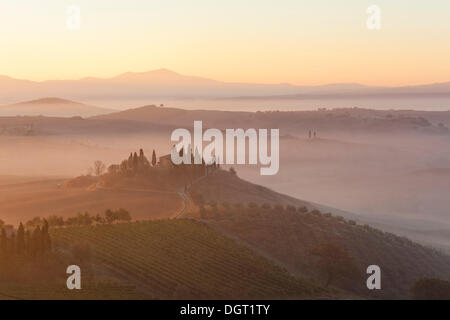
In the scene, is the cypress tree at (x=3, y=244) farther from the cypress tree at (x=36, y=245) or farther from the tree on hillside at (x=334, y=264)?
the tree on hillside at (x=334, y=264)

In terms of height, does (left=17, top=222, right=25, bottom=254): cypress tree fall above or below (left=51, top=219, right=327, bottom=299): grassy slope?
above

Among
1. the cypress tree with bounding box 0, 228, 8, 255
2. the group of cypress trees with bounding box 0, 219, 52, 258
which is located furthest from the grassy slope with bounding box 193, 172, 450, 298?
the cypress tree with bounding box 0, 228, 8, 255

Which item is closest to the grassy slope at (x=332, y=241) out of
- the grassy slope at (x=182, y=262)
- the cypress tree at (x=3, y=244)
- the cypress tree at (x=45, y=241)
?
the grassy slope at (x=182, y=262)

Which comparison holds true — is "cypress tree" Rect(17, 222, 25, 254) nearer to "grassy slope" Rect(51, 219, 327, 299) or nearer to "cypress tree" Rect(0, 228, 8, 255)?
"cypress tree" Rect(0, 228, 8, 255)

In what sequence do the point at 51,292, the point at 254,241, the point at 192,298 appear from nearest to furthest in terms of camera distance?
the point at 51,292 → the point at 192,298 → the point at 254,241
